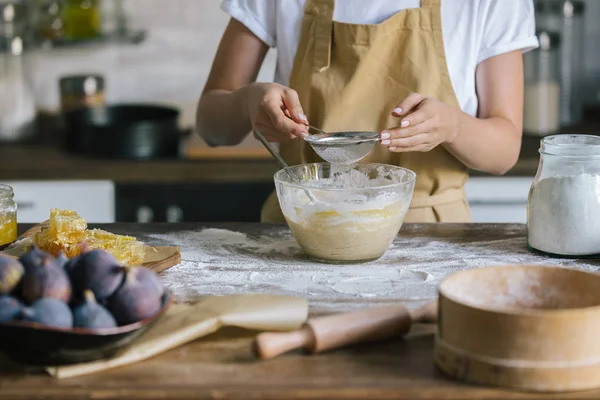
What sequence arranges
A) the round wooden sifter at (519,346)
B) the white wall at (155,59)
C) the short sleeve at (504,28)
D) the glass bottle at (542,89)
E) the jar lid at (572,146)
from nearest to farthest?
the round wooden sifter at (519,346), the jar lid at (572,146), the short sleeve at (504,28), the glass bottle at (542,89), the white wall at (155,59)

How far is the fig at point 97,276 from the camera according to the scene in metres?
1.03

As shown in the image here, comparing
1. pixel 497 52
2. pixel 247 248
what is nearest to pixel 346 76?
pixel 497 52

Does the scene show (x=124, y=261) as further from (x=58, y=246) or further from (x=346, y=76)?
(x=346, y=76)

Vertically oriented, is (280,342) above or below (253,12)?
below

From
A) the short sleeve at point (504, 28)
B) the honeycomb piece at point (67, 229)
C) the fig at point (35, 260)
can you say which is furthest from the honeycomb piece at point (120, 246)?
the short sleeve at point (504, 28)

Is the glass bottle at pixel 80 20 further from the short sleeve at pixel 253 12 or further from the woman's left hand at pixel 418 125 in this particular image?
the woman's left hand at pixel 418 125

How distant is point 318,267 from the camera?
146 cm

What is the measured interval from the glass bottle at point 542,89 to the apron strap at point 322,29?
1331 millimetres

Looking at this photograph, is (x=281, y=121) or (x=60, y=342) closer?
(x=60, y=342)

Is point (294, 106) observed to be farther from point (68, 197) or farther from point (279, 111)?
point (68, 197)

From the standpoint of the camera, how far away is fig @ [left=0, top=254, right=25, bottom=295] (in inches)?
40.3

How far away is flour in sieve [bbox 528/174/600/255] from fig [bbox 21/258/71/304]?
80 centimetres

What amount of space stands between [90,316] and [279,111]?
0.71 m

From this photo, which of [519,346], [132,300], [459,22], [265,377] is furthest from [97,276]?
[459,22]
